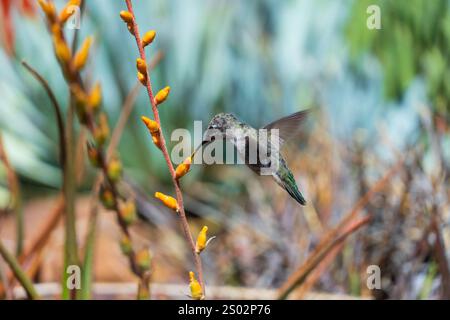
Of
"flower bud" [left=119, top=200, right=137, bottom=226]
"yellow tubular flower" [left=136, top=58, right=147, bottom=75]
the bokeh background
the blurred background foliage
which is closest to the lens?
"yellow tubular flower" [left=136, top=58, right=147, bottom=75]

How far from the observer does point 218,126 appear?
1.73ft

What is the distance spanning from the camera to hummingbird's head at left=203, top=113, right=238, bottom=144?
0.49 meters

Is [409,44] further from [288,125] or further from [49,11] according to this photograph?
[49,11]

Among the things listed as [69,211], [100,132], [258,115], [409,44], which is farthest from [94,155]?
[258,115]

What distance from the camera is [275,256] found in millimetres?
1305

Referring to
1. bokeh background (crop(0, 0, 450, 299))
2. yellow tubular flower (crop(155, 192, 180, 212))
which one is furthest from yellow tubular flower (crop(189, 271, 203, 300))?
bokeh background (crop(0, 0, 450, 299))

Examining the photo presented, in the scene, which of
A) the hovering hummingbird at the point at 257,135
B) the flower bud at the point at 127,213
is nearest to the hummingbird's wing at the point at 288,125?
the hovering hummingbird at the point at 257,135

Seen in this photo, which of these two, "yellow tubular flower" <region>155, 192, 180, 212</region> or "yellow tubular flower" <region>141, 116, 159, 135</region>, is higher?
"yellow tubular flower" <region>141, 116, 159, 135</region>

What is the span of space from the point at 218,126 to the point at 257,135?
0.45 feet

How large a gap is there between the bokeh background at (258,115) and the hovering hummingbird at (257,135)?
1.67 ft

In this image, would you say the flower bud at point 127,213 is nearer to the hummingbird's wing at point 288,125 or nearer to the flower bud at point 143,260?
the flower bud at point 143,260

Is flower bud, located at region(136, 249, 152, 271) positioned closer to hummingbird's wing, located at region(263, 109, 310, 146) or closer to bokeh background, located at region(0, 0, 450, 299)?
hummingbird's wing, located at region(263, 109, 310, 146)
